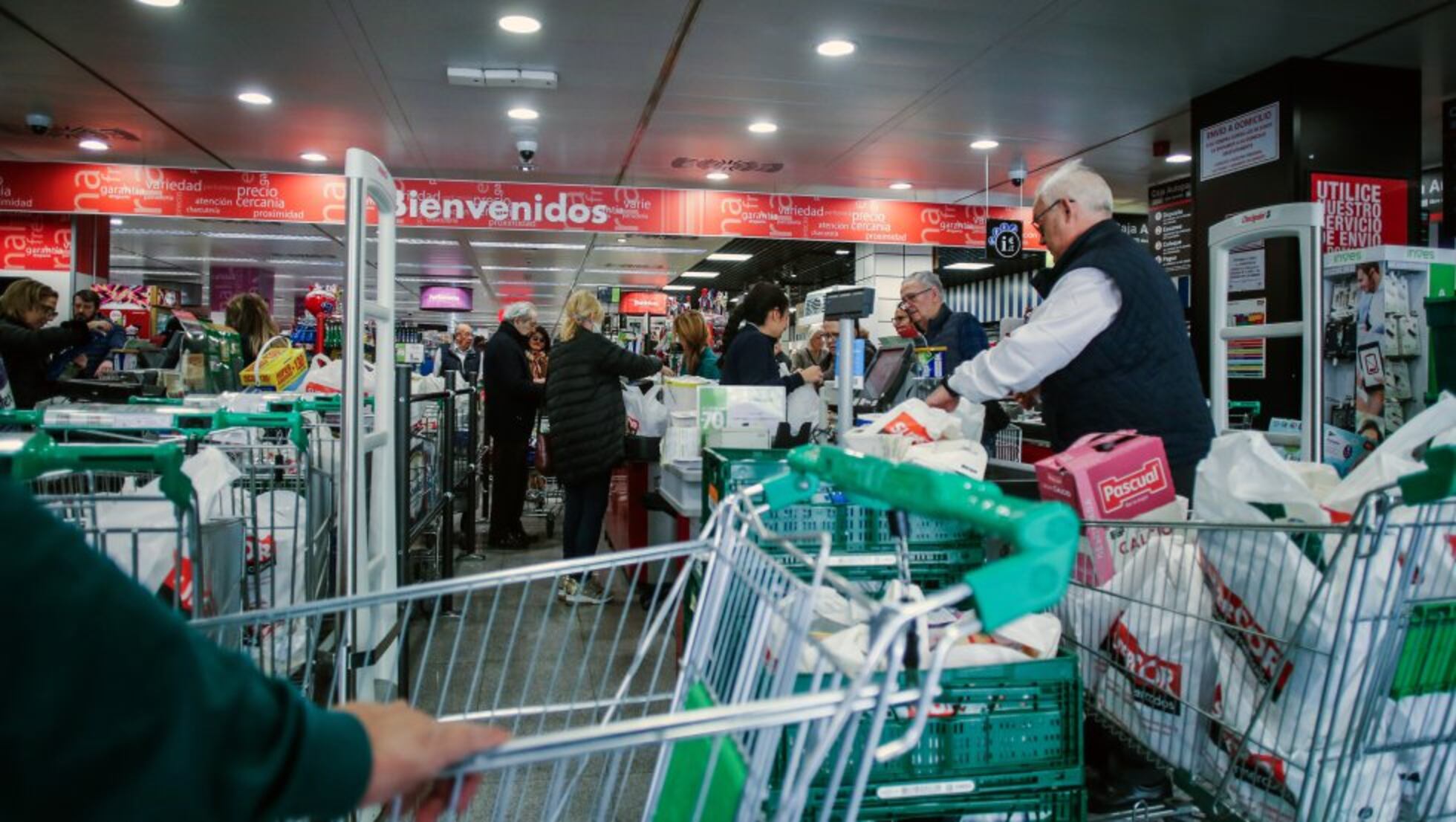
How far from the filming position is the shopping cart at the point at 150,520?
54.0 inches

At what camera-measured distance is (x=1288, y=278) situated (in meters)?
5.96

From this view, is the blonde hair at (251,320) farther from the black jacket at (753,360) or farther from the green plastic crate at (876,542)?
the green plastic crate at (876,542)

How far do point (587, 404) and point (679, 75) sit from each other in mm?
2816

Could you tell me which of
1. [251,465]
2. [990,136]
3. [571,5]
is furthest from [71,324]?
[990,136]

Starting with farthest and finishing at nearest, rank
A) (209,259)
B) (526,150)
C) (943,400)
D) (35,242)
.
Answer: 1. (209,259)
2. (35,242)
3. (526,150)
4. (943,400)

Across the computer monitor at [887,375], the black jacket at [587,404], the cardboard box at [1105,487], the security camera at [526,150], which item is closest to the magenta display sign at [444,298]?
the security camera at [526,150]

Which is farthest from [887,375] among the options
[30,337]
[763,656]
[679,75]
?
[30,337]

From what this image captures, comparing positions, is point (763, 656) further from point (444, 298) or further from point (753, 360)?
point (444, 298)

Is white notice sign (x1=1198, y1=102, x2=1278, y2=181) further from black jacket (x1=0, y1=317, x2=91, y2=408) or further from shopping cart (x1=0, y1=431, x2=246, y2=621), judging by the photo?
black jacket (x1=0, y1=317, x2=91, y2=408)

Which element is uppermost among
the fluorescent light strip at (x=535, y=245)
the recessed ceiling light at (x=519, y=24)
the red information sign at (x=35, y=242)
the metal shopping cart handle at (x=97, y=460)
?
the fluorescent light strip at (x=535, y=245)

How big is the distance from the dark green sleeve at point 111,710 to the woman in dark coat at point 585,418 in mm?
4140

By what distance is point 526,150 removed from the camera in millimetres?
8430

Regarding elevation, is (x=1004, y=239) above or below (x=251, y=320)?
above

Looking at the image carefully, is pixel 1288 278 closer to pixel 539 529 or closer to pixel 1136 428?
pixel 1136 428
